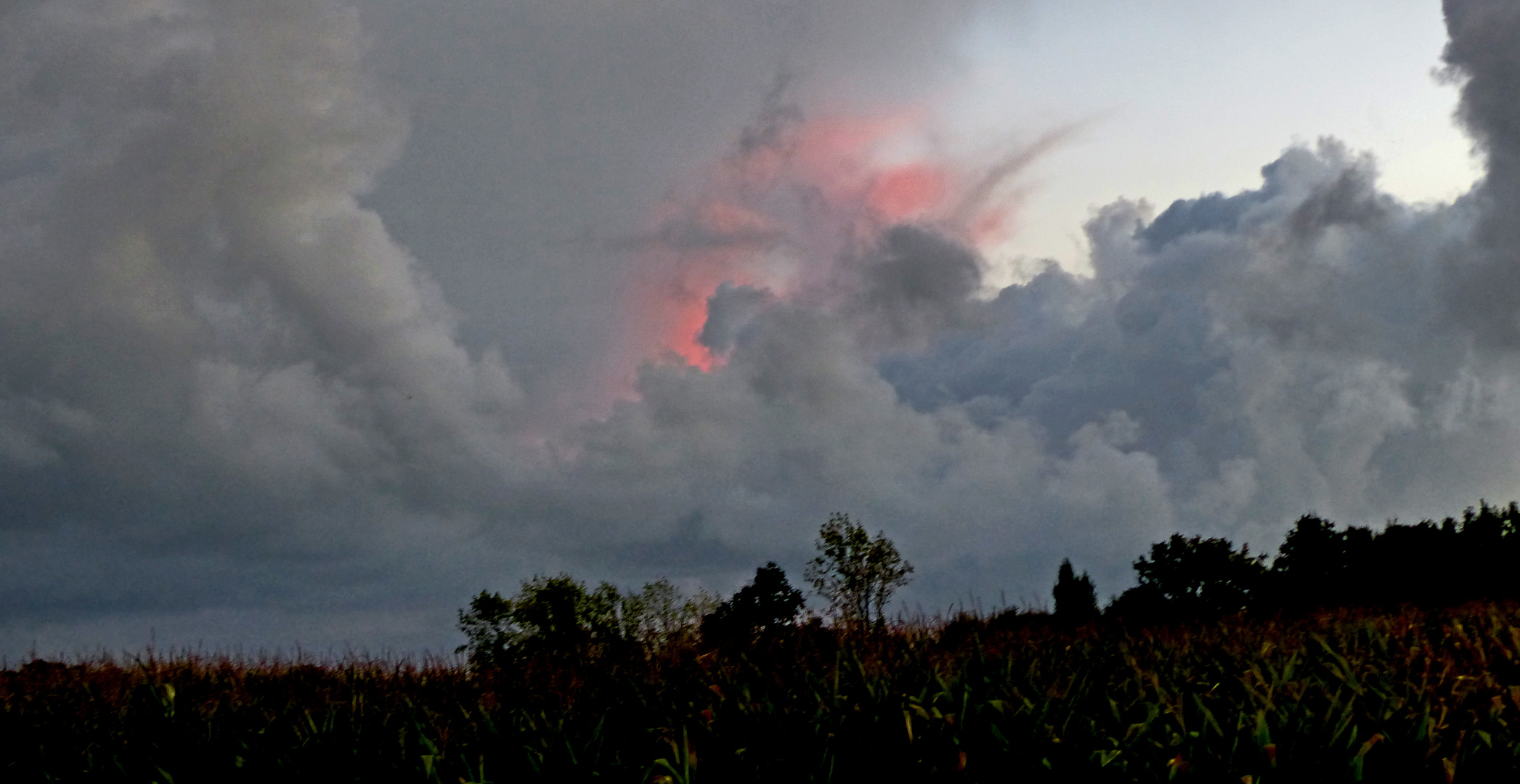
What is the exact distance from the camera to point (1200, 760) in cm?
793

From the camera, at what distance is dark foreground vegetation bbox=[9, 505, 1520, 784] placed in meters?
8.22

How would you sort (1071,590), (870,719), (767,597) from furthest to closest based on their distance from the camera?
(1071,590) → (767,597) → (870,719)

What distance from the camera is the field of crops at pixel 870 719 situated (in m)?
8.18

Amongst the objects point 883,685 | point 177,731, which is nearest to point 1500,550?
point 883,685

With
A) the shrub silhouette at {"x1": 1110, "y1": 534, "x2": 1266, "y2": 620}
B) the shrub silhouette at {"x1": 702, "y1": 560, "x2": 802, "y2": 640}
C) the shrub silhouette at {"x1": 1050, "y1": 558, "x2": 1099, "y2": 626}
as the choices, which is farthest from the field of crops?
the shrub silhouette at {"x1": 1050, "y1": 558, "x2": 1099, "y2": 626}

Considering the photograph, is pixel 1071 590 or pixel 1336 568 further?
pixel 1071 590

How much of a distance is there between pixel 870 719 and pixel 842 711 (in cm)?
55

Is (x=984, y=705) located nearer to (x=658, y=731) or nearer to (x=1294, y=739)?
(x=1294, y=739)

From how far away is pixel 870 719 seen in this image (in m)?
8.95

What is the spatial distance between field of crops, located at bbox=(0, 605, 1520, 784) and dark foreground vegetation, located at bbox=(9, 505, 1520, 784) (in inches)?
1.2

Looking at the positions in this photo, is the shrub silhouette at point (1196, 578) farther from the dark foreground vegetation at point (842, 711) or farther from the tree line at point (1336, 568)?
the dark foreground vegetation at point (842, 711)

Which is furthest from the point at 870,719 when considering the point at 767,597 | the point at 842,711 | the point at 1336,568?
the point at 1336,568

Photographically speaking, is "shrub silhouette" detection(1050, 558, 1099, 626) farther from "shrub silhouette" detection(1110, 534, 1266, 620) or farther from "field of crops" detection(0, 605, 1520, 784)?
"field of crops" detection(0, 605, 1520, 784)

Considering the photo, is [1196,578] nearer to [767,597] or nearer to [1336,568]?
[1336,568]
